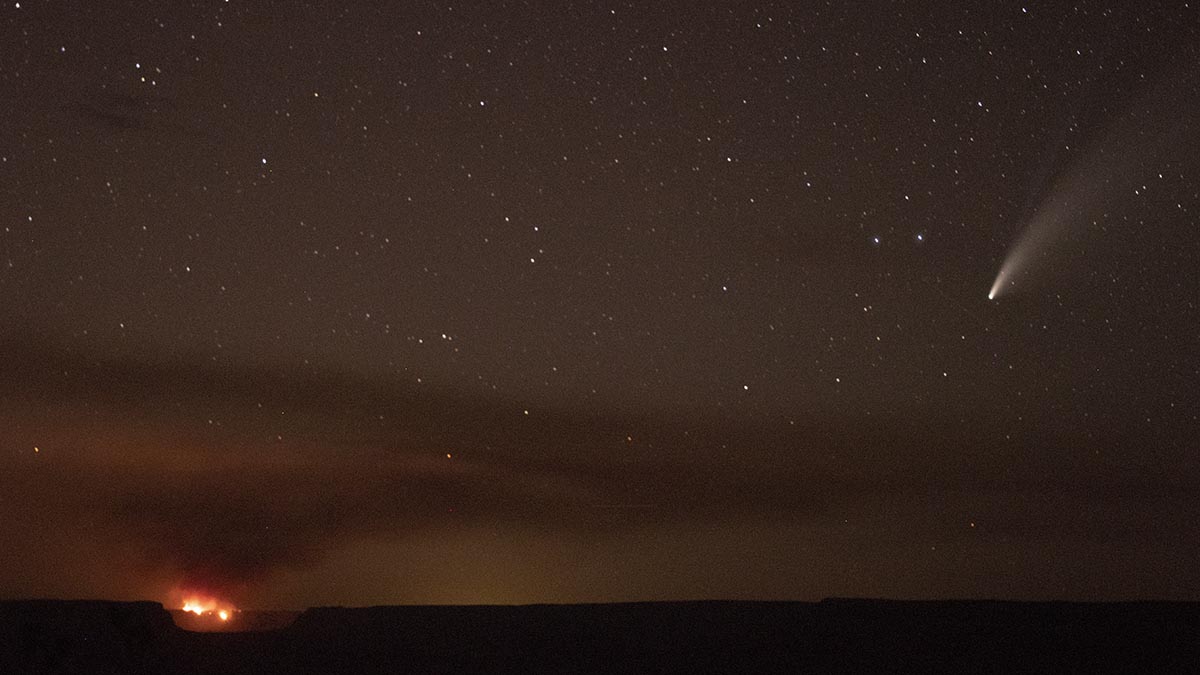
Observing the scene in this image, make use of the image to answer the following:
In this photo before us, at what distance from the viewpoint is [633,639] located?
17.2 m

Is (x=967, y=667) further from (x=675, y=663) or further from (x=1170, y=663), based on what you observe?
(x=675, y=663)

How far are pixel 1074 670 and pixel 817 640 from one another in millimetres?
2960

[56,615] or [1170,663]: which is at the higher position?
[56,615]

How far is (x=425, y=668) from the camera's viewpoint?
1596 centimetres

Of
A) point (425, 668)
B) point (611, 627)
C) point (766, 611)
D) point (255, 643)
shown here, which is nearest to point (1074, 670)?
point (766, 611)

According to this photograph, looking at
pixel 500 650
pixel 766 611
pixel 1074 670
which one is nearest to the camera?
pixel 1074 670

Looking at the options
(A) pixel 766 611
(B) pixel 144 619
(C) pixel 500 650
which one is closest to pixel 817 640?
(A) pixel 766 611

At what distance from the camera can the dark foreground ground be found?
619 inches

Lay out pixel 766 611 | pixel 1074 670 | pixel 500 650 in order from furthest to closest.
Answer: pixel 766 611
pixel 500 650
pixel 1074 670

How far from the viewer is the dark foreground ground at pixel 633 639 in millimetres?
15727

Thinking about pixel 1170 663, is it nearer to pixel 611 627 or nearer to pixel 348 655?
pixel 611 627

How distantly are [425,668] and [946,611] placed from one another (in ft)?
21.3

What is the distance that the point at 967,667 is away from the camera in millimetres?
15781

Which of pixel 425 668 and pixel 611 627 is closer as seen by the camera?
pixel 425 668
